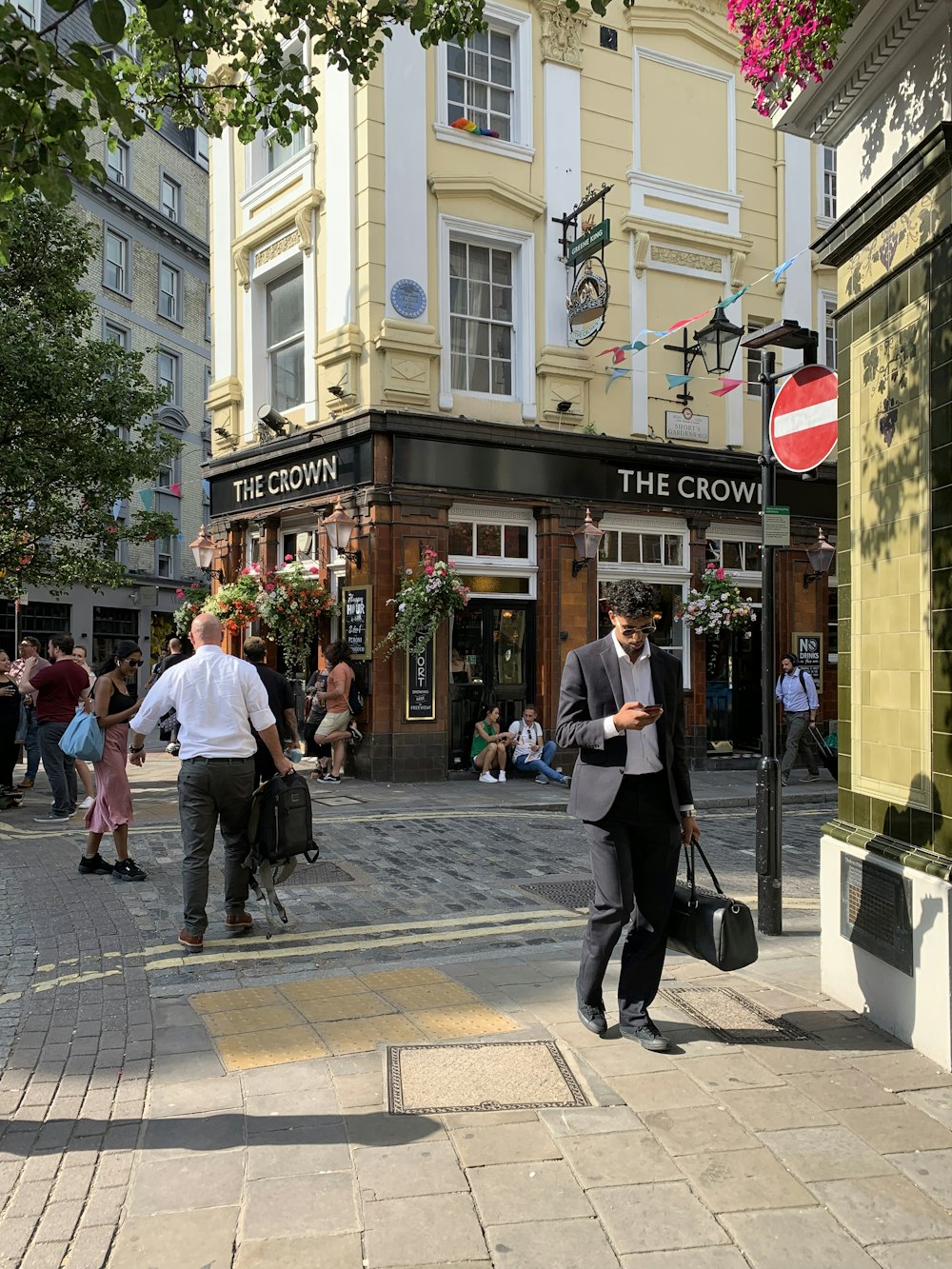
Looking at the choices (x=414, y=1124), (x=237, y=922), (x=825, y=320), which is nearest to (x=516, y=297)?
(x=825, y=320)

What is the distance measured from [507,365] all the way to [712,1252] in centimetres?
1405

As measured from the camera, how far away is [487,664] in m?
15.1

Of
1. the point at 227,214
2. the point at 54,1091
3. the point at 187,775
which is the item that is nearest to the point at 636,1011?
the point at 54,1091

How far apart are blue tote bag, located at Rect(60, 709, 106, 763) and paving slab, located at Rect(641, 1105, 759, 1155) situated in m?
5.38

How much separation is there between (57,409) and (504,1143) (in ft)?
40.3

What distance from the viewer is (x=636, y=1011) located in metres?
4.39

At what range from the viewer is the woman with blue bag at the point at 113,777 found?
7.67 m

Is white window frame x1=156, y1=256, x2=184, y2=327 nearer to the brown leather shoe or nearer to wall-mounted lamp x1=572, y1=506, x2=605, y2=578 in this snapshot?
wall-mounted lamp x1=572, y1=506, x2=605, y2=578

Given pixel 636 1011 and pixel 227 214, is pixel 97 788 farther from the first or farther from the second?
pixel 227 214

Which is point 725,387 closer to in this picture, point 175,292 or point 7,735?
point 7,735

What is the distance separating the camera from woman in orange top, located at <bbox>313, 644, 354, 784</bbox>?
1370 cm

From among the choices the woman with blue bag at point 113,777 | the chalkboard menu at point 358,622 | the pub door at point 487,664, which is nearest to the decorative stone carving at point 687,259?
the pub door at point 487,664

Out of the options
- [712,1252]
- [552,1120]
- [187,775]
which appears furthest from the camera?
[187,775]

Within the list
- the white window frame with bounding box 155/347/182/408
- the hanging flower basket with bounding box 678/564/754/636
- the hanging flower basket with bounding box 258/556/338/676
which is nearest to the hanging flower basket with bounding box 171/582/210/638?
the hanging flower basket with bounding box 258/556/338/676
